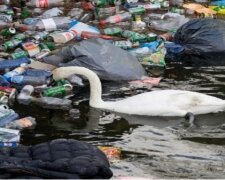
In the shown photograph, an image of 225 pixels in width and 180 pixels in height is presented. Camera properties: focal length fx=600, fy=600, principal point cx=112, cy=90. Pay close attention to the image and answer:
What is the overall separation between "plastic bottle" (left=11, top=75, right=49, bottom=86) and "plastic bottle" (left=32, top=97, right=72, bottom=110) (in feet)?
1.47

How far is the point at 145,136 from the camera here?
5.68m

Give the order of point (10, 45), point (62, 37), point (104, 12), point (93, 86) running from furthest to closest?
point (104, 12) < point (62, 37) < point (10, 45) < point (93, 86)

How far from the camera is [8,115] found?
19.3 feet

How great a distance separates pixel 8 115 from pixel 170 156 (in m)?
1.69

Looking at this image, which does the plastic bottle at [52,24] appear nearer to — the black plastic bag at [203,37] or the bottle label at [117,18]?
the bottle label at [117,18]

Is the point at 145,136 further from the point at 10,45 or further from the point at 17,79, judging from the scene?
the point at 10,45

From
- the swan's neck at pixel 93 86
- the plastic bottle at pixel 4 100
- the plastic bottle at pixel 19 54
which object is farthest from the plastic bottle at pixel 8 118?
the plastic bottle at pixel 19 54

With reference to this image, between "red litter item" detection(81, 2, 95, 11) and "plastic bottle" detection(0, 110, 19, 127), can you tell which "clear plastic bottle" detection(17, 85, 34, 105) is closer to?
"plastic bottle" detection(0, 110, 19, 127)

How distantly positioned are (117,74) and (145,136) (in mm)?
1634

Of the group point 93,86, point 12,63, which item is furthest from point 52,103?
point 12,63

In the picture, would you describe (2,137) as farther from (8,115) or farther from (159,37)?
(159,37)

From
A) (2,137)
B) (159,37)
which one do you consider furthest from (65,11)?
(2,137)

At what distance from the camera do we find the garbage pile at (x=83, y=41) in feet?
21.9

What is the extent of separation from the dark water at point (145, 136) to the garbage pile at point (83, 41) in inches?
8.0
